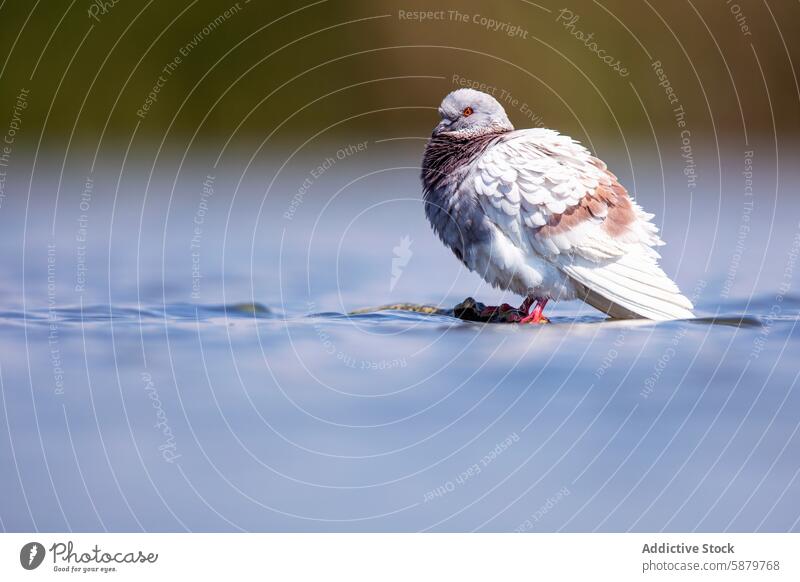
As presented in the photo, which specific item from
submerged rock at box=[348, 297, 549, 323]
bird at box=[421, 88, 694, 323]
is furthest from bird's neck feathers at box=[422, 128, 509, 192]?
submerged rock at box=[348, 297, 549, 323]

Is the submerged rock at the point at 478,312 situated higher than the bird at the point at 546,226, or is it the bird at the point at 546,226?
the bird at the point at 546,226

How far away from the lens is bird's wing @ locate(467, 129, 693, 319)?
20.4 feet

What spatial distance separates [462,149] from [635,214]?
1.00m

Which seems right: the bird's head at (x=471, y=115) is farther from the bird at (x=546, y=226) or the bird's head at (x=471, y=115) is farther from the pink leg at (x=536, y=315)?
the pink leg at (x=536, y=315)

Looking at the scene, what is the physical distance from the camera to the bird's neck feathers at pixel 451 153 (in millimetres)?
6438

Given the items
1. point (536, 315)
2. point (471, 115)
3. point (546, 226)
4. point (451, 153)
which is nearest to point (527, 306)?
point (536, 315)

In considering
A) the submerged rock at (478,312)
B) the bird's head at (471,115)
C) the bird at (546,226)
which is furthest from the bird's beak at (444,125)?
the submerged rock at (478,312)

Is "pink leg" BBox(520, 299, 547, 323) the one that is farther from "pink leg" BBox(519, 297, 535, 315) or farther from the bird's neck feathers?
the bird's neck feathers

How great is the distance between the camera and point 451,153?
6.59 m

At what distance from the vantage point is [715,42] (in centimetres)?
1098

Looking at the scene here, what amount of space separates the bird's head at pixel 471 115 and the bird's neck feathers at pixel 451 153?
0.05 ft

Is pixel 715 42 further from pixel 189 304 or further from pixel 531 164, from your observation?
pixel 189 304

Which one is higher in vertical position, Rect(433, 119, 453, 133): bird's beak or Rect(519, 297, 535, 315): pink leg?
Rect(433, 119, 453, 133): bird's beak

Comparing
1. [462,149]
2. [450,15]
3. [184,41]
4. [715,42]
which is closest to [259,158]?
[184,41]
